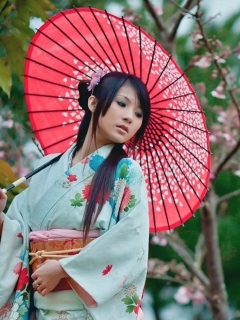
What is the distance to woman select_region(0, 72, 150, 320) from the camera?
2.15m

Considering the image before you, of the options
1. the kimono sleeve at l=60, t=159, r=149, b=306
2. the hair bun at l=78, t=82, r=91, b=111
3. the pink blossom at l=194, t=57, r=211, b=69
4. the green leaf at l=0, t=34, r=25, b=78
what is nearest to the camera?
the kimono sleeve at l=60, t=159, r=149, b=306

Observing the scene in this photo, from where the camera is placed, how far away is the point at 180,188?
275cm

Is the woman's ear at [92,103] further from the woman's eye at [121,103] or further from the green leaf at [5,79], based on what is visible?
the green leaf at [5,79]

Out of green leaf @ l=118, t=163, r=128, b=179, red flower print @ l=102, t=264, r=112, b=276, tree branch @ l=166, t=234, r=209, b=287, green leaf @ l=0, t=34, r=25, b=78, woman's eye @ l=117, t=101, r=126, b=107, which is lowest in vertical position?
tree branch @ l=166, t=234, r=209, b=287

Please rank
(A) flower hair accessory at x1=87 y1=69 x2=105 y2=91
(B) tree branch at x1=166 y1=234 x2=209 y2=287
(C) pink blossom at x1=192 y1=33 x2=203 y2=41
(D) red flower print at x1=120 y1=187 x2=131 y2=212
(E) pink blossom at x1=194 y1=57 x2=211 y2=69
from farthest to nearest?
(B) tree branch at x1=166 y1=234 x2=209 y2=287 < (E) pink blossom at x1=194 y1=57 x2=211 y2=69 < (C) pink blossom at x1=192 y1=33 x2=203 y2=41 < (A) flower hair accessory at x1=87 y1=69 x2=105 y2=91 < (D) red flower print at x1=120 y1=187 x2=131 y2=212

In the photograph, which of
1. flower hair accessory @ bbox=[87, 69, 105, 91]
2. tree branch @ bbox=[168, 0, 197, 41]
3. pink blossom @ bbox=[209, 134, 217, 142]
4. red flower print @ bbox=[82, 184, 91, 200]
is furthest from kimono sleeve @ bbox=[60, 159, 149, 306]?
pink blossom @ bbox=[209, 134, 217, 142]

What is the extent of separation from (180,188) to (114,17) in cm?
74

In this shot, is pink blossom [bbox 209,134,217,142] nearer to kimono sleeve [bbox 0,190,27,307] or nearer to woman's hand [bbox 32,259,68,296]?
kimono sleeve [bbox 0,190,27,307]

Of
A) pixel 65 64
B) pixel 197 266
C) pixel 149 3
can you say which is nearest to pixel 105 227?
pixel 65 64

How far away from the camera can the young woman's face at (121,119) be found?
235 centimetres

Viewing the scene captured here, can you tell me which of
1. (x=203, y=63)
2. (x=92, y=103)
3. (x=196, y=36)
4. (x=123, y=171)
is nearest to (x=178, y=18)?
(x=196, y=36)

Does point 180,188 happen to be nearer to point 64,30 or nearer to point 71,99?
point 71,99

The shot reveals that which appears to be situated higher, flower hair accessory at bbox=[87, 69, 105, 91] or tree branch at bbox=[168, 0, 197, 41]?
tree branch at bbox=[168, 0, 197, 41]

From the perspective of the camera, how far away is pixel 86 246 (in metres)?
2.16
